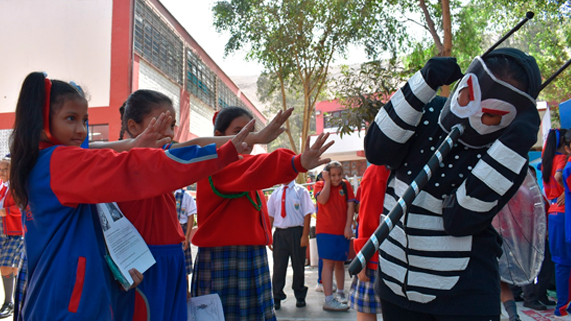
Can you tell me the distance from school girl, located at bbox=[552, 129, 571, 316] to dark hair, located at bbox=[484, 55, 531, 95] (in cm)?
346

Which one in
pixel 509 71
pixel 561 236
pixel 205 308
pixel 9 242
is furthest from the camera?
pixel 9 242

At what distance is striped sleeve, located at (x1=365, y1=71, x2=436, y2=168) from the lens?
5.79 ft

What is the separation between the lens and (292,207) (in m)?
6.27

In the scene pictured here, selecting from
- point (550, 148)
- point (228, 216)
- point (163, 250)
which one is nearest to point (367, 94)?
point (550, 148)

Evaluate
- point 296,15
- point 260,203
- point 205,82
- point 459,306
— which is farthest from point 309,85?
point 459,306

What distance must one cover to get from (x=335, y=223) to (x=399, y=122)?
426cm

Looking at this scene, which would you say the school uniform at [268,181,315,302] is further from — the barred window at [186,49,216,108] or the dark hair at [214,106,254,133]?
the barred window at [186,49,216,108]

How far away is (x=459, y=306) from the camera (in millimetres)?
1679

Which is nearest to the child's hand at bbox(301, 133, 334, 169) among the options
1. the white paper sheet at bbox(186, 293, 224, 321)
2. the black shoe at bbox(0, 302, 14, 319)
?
the white paper sheet at bbox(186, 293, 224, 321)

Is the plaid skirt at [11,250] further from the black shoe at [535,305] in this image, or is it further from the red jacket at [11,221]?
the black shoe at [535,305]

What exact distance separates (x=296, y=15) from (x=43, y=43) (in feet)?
24.7

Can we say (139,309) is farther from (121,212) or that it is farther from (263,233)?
(263,233)

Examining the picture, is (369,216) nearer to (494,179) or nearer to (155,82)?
(494,179)

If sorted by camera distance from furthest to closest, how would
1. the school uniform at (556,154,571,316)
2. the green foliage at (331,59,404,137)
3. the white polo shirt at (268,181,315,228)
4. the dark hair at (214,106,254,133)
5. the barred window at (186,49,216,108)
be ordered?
1. the barred window at (186,49,216,108)
2. the green foliage at (331,59,404,137)
3. the white polo shirt at (268,181,315,228)
4. the school uniform at (556,154,571,316)
5. the dark hair at (214,106,254,133)
